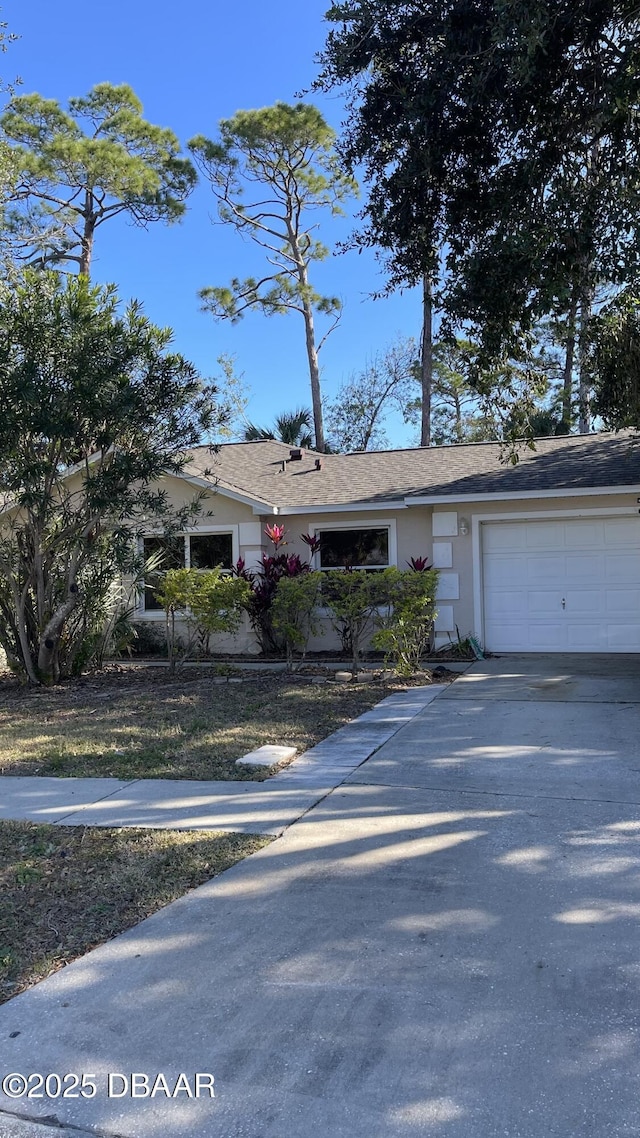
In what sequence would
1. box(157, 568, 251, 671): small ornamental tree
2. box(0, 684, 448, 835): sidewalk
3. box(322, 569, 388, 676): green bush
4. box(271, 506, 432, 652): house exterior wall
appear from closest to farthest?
box(0, 684, 448, 835): sidewalk, box(322, 569, 388, 676): green bush, box(157, 568, 251, 671): small ornamental tree, box(271, 506, 432, 652): house exterior wall

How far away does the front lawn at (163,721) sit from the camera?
6.86m

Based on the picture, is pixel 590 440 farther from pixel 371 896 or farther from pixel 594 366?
pixel 371 896

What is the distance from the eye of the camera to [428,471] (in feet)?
49.7

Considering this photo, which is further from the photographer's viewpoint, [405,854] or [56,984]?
[405,854]

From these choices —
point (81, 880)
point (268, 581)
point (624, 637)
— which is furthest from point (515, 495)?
point (81, 880)

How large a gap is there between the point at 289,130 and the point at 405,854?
28.3 meters

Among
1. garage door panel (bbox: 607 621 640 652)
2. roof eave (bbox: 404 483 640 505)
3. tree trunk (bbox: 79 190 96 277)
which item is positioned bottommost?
garage door panel (bbox: 607 621 640 652)

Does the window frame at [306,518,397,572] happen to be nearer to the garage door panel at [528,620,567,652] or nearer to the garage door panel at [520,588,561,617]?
the garage door panel at [520,588,561,617]

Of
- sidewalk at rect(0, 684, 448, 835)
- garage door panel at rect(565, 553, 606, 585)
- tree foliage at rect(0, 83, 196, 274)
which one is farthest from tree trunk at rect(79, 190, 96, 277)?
sidewalk at rect(0, 684, 448, 835)

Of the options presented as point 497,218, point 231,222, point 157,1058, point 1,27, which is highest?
point 231,222

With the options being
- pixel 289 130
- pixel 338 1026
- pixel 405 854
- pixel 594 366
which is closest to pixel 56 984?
pixel 338 1026

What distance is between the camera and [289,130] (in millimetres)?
27234

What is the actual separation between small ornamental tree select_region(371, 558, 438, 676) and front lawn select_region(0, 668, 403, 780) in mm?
771

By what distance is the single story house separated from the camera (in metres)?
12.7
